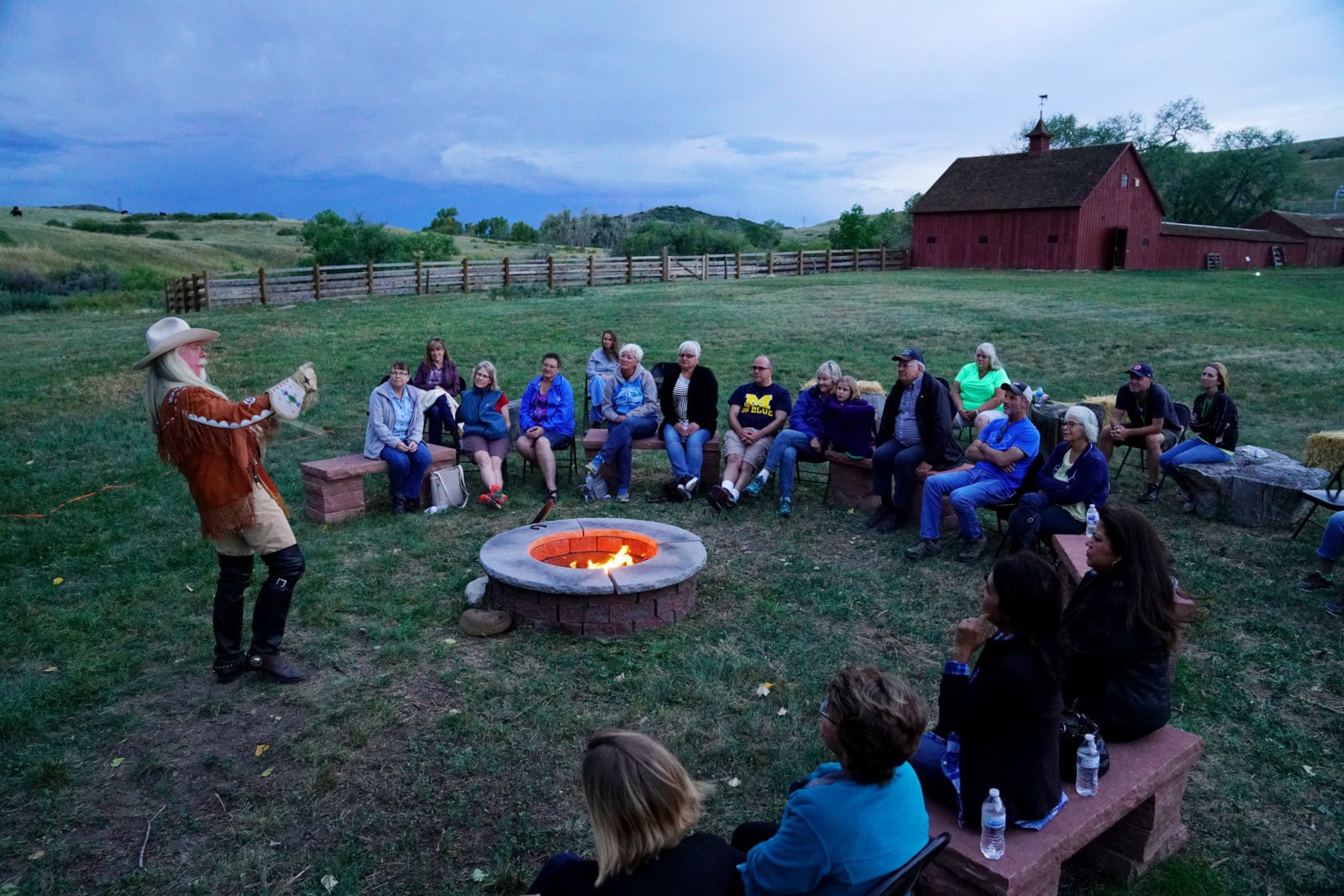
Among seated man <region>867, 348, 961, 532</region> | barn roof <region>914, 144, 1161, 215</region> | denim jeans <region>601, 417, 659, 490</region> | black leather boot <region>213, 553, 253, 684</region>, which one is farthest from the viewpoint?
A: barn roof <region>914, 144, 1161, 215</region>

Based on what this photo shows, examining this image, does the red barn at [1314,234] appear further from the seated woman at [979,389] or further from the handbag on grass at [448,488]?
the handbag on grass at [448,488]

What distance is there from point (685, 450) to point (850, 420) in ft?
5.07

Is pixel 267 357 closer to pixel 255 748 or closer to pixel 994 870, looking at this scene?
pixel 255 748

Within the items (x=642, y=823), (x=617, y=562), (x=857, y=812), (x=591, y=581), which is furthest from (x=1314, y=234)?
(x=642, y=823)

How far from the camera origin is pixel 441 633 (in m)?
5.40

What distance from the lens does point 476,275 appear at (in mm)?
28453

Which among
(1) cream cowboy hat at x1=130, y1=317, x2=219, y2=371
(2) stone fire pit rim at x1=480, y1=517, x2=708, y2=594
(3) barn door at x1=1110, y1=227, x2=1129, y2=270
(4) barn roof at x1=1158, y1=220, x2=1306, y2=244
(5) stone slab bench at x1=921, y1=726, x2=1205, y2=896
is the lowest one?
(5) stone slab bench at x1=921, y1=726, x2=1205, y2=896

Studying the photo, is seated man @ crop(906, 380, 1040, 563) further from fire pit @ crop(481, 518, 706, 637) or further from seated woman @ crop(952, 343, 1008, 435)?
seated woman @ crop(952, 343, 1008, 435)

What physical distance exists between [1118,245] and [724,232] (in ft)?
69.7

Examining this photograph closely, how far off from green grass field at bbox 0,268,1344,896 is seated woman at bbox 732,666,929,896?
146 cm

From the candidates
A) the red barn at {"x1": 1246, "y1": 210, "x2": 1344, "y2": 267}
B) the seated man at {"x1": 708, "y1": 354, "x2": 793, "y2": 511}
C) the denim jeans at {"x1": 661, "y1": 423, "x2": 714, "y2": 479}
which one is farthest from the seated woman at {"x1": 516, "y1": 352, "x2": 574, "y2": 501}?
the red barn at {"x1": 1246, "y1": 210, "x2": 1344, "y2": 267}

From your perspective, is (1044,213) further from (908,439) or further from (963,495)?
(963,495)

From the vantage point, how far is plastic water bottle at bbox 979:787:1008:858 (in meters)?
2.69

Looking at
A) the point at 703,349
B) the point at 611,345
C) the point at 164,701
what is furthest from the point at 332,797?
the point at 703,349
